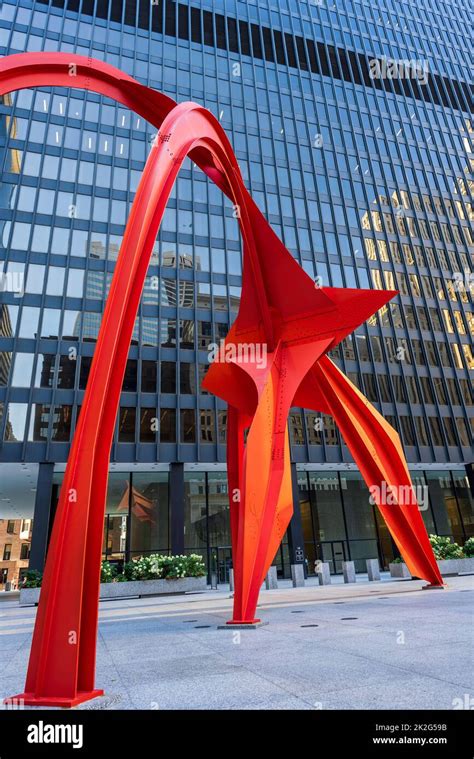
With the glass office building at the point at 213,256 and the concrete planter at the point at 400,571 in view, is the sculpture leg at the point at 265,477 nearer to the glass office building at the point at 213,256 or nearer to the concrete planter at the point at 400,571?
the concrete planter at the point at 400,571

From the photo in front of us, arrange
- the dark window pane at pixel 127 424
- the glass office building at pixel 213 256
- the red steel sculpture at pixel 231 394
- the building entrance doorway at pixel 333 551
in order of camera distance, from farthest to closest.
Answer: the building entrance doorway at pixel 333 551 < the glass office building at pixel 213 256 < the dark window pane at pixel 127 424 < the red steel sculpture at pixel 231 394

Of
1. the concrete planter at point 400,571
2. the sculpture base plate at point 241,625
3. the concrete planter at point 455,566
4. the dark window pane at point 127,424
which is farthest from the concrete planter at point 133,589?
the sculpture base plate at point 241,625

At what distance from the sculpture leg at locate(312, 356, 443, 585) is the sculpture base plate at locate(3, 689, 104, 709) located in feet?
34.0

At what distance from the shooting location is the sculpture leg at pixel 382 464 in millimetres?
13086

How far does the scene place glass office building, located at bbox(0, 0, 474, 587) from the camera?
94.7 feet

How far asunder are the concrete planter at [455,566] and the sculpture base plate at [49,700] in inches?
806

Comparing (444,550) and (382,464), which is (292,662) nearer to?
(382,464)

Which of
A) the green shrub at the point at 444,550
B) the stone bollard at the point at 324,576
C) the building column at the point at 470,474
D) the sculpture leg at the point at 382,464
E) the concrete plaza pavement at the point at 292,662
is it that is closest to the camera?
the concrete plaza pavement at the point at 292,662

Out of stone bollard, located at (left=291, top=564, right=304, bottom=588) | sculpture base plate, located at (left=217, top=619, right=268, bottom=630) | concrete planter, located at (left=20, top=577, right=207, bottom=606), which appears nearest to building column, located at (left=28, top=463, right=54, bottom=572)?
concrete planter, located at (left=20, top=577, right=207, bottom=606)

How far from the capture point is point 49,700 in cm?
409

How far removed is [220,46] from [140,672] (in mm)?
51260

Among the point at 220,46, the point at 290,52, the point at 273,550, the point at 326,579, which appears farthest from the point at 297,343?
the point at 290,52
